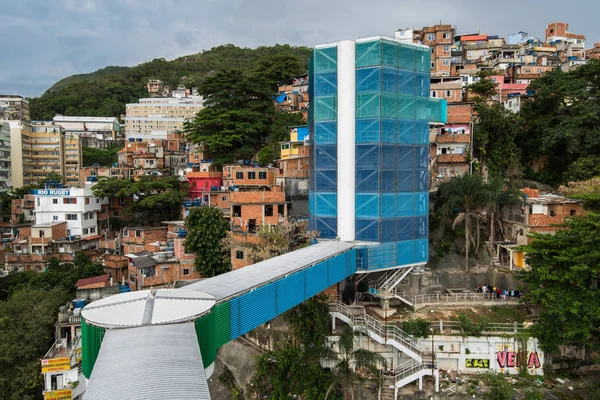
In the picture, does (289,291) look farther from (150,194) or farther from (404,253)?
(150,194)

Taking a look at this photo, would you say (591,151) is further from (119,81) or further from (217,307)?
(119,81)

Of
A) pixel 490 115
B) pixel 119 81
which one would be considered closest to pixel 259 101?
pixel 490 115

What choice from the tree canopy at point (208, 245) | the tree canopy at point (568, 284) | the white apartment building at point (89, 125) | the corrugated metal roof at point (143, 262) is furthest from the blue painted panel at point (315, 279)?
the white apartment building at point (89, 125)

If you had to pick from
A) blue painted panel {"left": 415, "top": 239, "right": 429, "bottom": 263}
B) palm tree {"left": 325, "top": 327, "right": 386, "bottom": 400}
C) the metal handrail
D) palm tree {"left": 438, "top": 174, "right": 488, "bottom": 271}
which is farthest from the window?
palm tree {"left": 325, "top": 327, "right": 386, "bottom": 400}

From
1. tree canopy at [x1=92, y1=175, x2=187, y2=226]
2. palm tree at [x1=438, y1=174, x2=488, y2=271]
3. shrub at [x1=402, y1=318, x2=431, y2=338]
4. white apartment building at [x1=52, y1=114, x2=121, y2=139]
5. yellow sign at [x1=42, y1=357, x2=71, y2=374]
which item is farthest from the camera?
white apartment building at [x1=52, y1=114, x2=121, y2=139]

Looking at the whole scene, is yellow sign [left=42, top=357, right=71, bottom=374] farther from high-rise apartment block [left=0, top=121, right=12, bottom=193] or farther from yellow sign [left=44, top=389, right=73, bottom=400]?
high-rise apartment block [left=0, top=121, right=12, bottom=193]

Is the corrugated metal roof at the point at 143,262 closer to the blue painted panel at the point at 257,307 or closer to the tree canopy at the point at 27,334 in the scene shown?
the tree canopy at the point at 27,334
